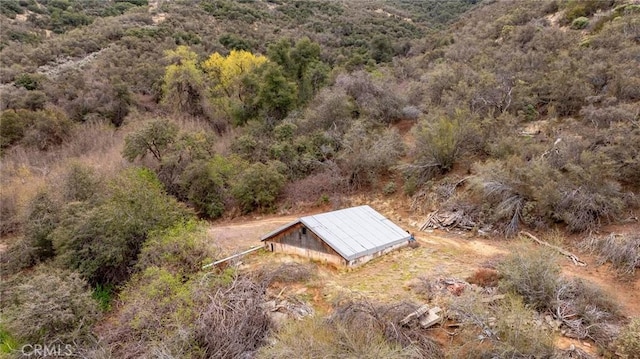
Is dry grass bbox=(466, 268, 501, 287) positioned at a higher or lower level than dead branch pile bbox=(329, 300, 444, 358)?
lower

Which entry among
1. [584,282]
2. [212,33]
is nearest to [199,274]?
[584,282]

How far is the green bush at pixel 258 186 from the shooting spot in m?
20.4

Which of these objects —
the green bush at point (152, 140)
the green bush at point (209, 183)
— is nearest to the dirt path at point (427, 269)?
the green bush at point (209, 183)

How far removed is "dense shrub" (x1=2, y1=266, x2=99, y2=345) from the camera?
9.90 meters

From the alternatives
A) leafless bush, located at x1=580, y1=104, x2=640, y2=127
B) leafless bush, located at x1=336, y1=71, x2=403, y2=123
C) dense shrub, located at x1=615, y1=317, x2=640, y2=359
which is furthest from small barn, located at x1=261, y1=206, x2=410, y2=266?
leafless bush, located at x1=336, y1=71, x2=403, y2=123

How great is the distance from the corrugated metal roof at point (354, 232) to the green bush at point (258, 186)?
5682mm

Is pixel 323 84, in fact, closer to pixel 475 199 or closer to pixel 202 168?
pixel 202 168

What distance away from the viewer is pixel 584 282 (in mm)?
10078

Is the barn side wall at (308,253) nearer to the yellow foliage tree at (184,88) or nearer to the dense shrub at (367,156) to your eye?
the dense shrub at (367,156)

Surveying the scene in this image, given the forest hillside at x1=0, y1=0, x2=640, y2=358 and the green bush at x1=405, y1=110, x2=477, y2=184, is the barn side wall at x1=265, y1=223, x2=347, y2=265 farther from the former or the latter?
the green bush at x1=405, y1=110, x2=477, y2=184

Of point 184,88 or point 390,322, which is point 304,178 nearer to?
point 184,88

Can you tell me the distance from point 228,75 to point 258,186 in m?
14.5

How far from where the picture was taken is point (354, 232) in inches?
569

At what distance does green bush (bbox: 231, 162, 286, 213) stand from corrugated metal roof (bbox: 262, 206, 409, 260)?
Answer: 5.68 metres
